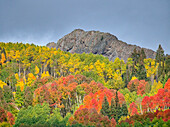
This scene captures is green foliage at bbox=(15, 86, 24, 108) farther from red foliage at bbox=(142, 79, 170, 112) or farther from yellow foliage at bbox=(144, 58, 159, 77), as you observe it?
yellow foliage at bbox=(144, 58, 159, 77)

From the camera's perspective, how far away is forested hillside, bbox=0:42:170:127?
129 ft

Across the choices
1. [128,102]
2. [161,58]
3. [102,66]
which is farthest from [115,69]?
[128,102]

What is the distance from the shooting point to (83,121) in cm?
3916

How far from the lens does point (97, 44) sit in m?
123

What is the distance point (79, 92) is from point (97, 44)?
2666 inches

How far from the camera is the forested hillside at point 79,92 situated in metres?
39.4

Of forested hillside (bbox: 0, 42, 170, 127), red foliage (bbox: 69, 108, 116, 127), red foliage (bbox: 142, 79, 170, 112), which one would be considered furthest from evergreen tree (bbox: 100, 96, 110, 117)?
red foliage (bbox: 69, 108, 116, 127)

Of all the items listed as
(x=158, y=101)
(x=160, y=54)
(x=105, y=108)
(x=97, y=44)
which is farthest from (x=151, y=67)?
(x=97, y=44)

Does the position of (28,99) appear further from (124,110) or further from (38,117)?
(124,110)

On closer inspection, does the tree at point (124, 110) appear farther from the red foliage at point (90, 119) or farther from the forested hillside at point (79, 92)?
the red foliage at point (90, 119)

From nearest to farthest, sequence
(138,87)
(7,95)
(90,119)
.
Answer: (90,119) → (7,95) → (138,87)

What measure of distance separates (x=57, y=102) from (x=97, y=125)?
2435cm

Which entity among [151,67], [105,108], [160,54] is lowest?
[105,108]

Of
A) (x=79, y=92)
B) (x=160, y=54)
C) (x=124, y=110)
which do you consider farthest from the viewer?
(x=160, y=54)
